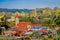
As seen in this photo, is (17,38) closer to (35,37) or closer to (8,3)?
(35,37)

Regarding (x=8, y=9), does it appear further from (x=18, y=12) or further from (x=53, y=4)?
(x=53, y=4)

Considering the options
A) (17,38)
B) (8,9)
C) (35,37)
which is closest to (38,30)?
(35,37)

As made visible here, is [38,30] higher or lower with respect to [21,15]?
lower

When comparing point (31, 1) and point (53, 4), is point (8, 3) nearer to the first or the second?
point (31, 1)

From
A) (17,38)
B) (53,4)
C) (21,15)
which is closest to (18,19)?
(21,15)

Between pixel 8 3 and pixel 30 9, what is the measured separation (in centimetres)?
28

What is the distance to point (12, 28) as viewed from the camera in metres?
2.17

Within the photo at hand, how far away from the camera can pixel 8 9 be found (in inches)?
86.8

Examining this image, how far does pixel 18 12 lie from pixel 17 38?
1.04 ft

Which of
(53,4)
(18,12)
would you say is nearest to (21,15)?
(18,12)

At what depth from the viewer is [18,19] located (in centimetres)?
219

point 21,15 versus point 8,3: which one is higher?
point 8,3

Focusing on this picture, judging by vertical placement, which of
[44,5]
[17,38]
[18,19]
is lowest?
[17,38]

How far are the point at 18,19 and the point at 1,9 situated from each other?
0.24 meters
